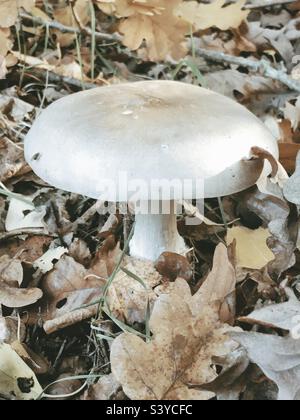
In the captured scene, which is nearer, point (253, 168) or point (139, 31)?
point (253, 168)

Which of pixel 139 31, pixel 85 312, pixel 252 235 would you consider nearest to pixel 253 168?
pixel 252 235

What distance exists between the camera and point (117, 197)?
1.54 m

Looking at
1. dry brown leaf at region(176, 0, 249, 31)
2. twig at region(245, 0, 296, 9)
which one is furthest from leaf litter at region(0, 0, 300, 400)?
twig at region(245, 0, 296, 9)

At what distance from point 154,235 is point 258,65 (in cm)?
134

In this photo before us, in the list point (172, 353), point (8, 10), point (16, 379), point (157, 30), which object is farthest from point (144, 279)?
point (8, 10)

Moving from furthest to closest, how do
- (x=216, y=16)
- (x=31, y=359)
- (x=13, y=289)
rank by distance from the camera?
(x=216, y=16)
(x=13, y=289)
(x=31, y=359)

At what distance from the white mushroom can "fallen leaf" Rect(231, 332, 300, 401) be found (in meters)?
0.43

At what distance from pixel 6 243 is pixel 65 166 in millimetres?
745

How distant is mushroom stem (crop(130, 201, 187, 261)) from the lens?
2.07 meters

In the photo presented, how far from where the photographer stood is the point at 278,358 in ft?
4.84

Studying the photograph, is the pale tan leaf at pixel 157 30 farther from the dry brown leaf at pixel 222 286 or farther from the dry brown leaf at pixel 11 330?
the dry brown leaf at pixel 11 330

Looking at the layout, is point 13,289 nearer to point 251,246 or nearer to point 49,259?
point 49,259

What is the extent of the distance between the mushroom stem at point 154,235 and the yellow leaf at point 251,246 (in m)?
0.22

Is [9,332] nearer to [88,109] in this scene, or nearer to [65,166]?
[65,166]
